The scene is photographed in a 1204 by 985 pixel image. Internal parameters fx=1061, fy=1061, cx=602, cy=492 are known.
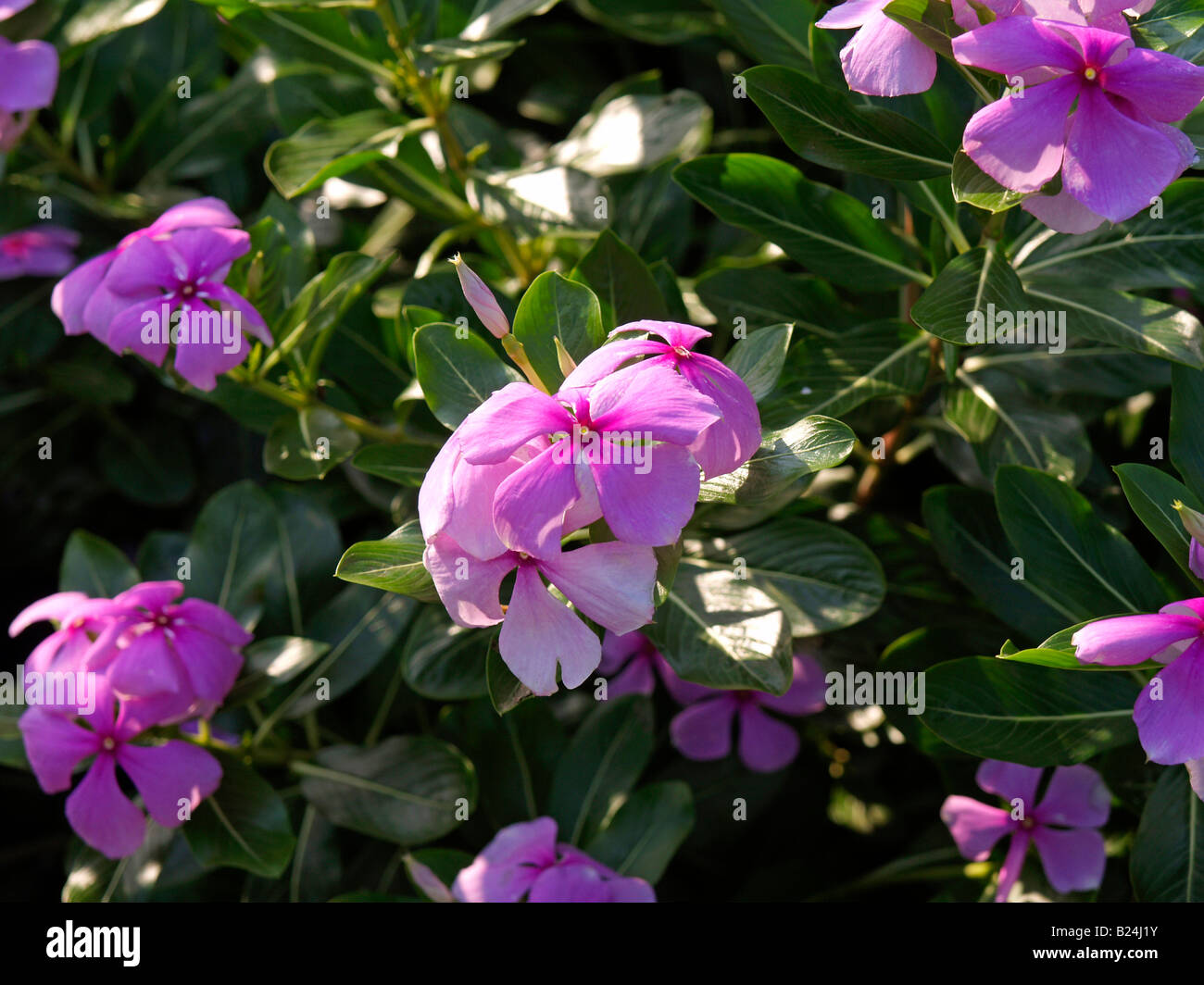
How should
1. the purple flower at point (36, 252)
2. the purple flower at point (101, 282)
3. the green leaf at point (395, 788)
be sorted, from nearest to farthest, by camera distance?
the purple flower at point (101, 282), the green leaf at point (395, 788), the purple flower at point (36, 252)

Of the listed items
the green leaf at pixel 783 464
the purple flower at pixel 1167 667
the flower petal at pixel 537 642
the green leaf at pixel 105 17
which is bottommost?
the purple flower at pixel 1167 667

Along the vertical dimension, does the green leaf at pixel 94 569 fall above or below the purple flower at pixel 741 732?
above

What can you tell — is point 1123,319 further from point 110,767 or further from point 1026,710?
point 110,767

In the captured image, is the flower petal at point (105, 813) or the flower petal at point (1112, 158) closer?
the flower petal at point (1112, 158)

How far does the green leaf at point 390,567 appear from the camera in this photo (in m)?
1.14

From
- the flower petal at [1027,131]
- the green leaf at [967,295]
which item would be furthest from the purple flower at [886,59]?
the green leaf at [967,295]

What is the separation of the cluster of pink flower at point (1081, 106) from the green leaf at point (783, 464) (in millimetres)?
324

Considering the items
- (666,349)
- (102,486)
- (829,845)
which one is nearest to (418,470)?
(666,349)

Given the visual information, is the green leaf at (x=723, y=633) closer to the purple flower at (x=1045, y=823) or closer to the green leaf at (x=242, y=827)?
the purple flower at (x=1045, y=823)

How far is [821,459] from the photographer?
1118 millimetres

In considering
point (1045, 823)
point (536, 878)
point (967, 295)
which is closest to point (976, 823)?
point (1045, 823)

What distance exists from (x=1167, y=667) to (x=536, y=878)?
0.86 metres

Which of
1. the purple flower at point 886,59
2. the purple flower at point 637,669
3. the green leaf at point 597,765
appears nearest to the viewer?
the purple flower at point 886,59

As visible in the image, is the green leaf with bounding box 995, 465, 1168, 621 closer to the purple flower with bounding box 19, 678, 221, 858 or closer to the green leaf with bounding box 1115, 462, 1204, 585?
the green leaf with bounding box 1115, 462, 1204, 585
